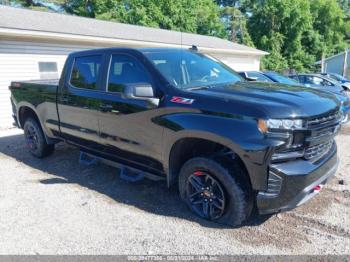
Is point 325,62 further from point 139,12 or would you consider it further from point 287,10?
point 139,12

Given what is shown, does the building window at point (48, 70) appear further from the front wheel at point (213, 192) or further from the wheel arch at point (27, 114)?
the front wheel at point (213, 192)

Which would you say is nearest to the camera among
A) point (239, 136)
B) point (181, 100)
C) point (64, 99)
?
point (239, 136)

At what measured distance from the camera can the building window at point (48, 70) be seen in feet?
34.1

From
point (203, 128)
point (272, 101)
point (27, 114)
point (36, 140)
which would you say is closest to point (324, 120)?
point (272, 101)

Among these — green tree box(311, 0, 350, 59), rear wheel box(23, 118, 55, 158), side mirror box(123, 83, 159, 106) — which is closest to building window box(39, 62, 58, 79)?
rear wheel box(23, 118, 55, 158)

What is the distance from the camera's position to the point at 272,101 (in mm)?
3049

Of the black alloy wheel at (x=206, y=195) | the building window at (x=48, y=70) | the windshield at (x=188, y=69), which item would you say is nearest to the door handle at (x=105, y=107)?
the windshield at (x=188, y=69)

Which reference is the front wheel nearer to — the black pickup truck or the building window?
the black pickup truck

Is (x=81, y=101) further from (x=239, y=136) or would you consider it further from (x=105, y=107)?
(x=239, y=136)

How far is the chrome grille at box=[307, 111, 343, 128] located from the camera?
9.87 feet

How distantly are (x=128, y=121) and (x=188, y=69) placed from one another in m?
1.03

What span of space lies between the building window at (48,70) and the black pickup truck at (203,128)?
6.13m

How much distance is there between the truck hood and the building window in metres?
8.49

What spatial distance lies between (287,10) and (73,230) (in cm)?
3542
